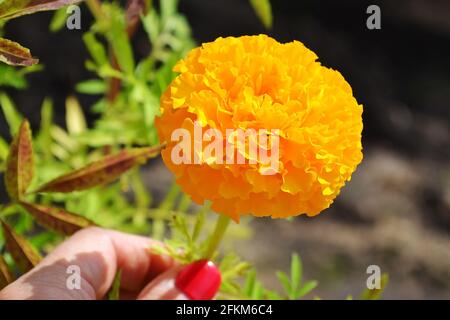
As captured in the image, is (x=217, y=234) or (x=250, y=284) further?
(x=250, y=284)

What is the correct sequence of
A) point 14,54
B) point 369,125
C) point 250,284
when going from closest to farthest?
1. point 14,54
2. point 250,284
3. point 369,125

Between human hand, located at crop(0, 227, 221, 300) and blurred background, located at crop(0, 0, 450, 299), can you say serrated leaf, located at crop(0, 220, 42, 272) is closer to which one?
human hand, located at crop(0, 227, 221, 300)

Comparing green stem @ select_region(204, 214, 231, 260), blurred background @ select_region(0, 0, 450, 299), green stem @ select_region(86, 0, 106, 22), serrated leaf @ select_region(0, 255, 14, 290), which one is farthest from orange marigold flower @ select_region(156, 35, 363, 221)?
blurred background @ select_region(0, 0, 450, 299)

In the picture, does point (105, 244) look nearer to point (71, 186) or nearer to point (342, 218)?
point (71, 186)

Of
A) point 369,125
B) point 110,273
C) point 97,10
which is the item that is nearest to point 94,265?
point 110,273

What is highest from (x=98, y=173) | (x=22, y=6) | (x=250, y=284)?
(x=22, y=6)

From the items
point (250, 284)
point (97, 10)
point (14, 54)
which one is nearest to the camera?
point (14, 54)

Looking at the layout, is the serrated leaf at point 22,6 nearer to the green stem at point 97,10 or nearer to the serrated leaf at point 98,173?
the serrated leaf at point 98,173

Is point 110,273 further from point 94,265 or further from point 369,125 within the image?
point 369,125
